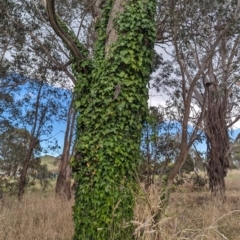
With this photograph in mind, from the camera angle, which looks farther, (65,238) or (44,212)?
(44,212)

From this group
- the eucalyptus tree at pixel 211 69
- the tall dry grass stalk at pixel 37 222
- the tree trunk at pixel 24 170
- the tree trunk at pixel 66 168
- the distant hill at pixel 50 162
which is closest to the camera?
the tall dry grass stalk at pixel 37 222

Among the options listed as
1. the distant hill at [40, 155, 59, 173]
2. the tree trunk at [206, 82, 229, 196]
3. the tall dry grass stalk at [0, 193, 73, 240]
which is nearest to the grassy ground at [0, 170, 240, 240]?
the tall dry grass stalk at [0, 193, 73, 240]

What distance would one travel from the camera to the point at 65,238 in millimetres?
6340

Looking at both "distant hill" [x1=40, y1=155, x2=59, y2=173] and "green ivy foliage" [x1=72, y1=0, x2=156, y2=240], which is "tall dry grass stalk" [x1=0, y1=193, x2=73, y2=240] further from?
"distant hill" [x1=40, y1=155, x2=59, y2=173]

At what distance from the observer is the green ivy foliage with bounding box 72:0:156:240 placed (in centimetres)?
524

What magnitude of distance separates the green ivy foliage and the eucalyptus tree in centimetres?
352

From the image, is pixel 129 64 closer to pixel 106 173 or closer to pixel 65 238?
pixel 106 173

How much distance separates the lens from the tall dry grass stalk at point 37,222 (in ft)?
20.2

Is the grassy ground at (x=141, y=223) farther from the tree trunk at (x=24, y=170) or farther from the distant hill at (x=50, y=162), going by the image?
the distant hill at (x=50, y=162)

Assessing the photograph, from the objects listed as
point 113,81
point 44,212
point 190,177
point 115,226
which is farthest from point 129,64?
point 190,177

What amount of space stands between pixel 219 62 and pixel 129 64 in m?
9.73

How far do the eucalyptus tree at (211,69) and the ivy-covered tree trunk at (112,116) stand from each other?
3544 mm

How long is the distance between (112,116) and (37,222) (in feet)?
10.8

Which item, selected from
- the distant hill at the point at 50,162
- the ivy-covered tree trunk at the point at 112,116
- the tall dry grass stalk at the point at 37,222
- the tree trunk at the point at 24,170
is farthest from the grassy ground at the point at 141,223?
the distant hill at the point at 50,162
